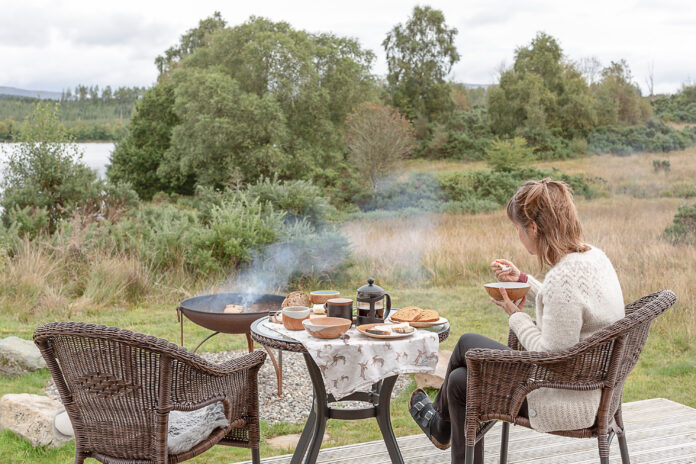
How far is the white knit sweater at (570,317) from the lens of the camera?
204 centimetres

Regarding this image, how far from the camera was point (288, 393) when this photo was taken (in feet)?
13.8

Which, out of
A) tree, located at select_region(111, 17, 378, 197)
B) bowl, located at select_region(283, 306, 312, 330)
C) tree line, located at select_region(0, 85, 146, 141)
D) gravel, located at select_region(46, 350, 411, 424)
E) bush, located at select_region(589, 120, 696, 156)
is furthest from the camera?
bush, located at select_region(589, 120, 696, 156)

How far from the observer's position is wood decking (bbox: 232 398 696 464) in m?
2.84

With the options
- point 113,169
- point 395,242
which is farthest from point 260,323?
point 113,169

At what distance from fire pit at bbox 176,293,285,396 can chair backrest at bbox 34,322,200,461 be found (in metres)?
1.45

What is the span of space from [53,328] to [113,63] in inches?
684

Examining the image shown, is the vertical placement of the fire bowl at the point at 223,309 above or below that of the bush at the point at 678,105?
below

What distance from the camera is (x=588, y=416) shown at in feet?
7.07

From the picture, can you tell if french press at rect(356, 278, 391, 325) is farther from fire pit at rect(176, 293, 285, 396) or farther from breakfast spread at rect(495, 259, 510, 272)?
fire pit at rect(176, 293, 285, 396)

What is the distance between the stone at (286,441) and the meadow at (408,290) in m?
0.06

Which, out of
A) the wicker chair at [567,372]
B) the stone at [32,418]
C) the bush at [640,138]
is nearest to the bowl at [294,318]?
the wicker chair at [567,372]

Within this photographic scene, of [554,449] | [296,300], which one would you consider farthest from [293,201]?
[554,449]

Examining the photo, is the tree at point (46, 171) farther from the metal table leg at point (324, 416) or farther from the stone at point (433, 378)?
the metal table leg at point (324, 416)

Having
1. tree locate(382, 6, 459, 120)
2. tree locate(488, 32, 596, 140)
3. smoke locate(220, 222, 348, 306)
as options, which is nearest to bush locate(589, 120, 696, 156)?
tree locate(488, 32, 596, 140)
